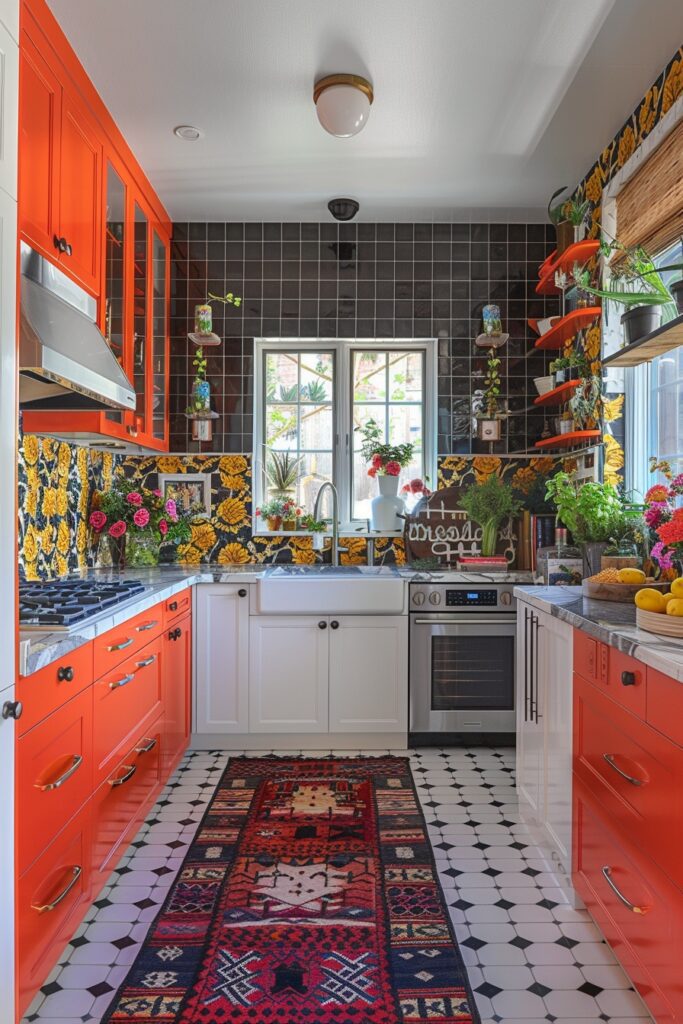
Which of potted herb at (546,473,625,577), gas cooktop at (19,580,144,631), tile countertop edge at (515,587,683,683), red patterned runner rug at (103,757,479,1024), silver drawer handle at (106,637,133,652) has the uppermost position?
potted herb at (546,473,625,577)

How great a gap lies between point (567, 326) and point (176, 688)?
2500 millimetres

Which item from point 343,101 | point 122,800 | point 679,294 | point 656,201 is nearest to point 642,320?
point 679,294

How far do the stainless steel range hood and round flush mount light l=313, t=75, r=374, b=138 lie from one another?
1.14 meters

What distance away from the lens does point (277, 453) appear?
12.9 ft

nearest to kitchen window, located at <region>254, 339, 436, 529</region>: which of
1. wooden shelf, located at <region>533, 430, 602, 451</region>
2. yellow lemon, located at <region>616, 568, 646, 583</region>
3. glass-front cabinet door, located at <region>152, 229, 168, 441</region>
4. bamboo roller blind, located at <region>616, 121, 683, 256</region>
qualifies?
glass-front cabinet door, located at <region>152, 229, 168, 441</region>

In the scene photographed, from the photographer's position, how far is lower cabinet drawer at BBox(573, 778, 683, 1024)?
1.35m

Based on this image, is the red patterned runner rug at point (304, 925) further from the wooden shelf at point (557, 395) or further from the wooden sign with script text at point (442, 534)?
the wooden shelf at point (557, 395)

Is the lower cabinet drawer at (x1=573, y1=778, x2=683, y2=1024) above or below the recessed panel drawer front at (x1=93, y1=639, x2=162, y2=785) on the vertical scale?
below

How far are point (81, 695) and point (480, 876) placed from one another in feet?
4.56

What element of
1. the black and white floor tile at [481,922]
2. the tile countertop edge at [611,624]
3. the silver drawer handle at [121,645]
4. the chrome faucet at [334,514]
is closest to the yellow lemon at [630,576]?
the tile countertop edge at [611,624]

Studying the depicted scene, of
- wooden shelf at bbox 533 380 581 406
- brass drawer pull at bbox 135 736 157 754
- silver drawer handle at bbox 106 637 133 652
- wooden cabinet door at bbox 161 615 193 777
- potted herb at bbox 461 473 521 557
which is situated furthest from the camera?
potted herb at bbox 461 473 521 557

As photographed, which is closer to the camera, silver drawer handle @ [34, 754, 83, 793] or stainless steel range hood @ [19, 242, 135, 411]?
silver drawer handle @ [34, 754, 83, 793]

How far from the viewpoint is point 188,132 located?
2879 millimetres

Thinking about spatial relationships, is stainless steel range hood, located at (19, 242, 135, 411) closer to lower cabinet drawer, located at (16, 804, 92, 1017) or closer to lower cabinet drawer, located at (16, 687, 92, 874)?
lower cabinet drawer, located at (16, 687, 92, 874)
